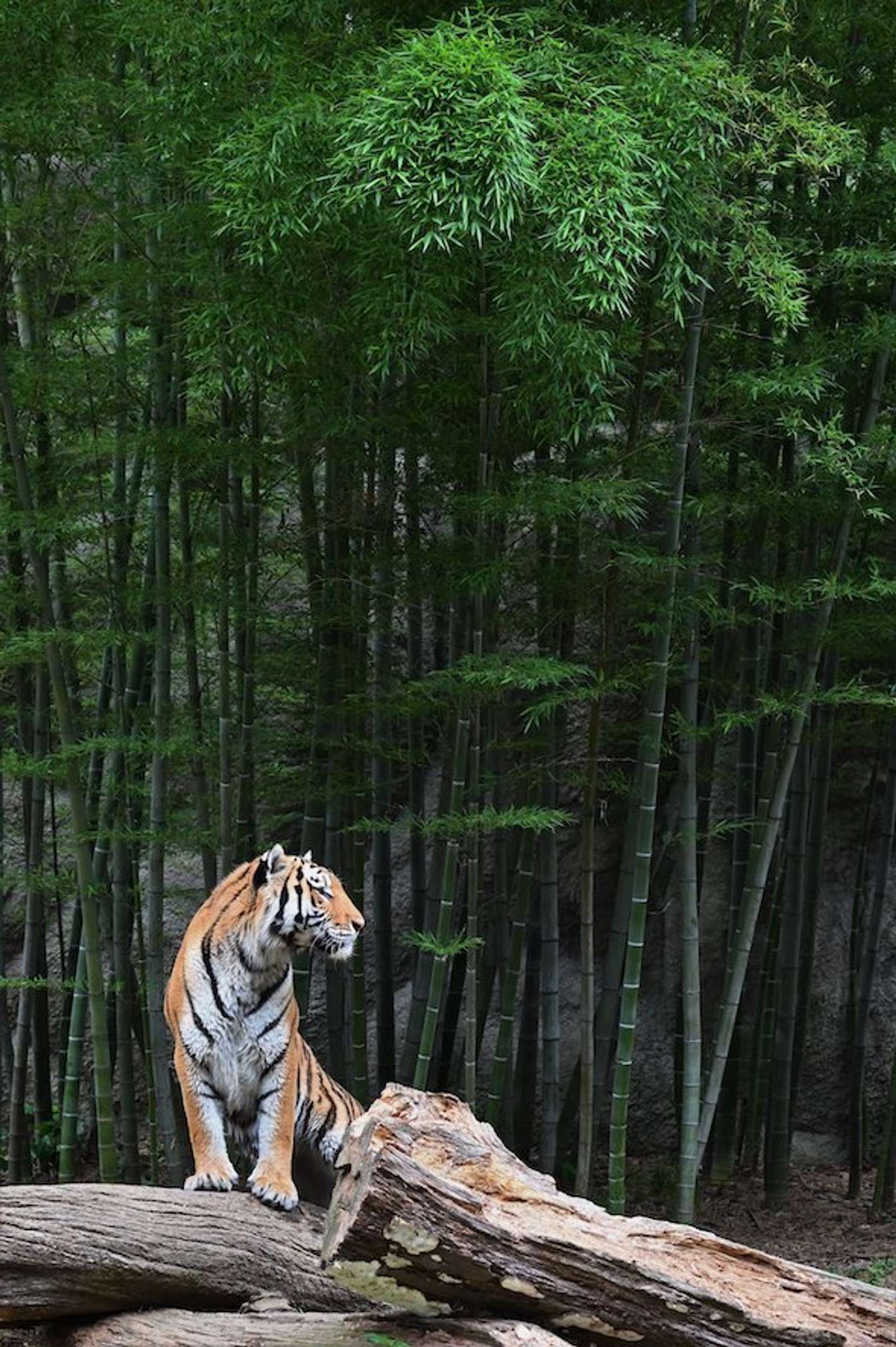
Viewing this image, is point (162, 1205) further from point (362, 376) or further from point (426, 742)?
point (426, 742)

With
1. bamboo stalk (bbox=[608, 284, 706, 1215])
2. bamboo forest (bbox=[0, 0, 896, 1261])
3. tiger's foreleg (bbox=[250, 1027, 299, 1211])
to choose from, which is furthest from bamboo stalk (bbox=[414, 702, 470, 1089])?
tiger's foreleg (bbox=[250, 1027, 299, 1211])

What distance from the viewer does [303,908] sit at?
13.3ft

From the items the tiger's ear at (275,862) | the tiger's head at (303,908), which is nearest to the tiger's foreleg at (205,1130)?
the tiger's head at (303,908)

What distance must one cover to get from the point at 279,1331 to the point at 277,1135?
1.81 feet

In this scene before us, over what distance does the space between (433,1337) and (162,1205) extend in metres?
0.86

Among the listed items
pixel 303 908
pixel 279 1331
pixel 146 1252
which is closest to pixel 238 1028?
pixel 303 908

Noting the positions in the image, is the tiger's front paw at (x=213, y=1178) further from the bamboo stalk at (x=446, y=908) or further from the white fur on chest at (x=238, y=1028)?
the bamboo stalk at (x=446, y=908)

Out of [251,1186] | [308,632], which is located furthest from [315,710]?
[251,1186]

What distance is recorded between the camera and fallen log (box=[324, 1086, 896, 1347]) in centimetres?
326

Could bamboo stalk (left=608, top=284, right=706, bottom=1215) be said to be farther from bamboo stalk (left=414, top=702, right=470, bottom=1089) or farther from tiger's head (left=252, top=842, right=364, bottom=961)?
tiger's head (left=252, top=842, right=364, bottom=961)

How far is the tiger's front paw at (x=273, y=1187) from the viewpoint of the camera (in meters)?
4.02

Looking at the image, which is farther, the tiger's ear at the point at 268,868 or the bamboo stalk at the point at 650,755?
the bamboo stalk at the point at 650,755

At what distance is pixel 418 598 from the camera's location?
21.1 ft

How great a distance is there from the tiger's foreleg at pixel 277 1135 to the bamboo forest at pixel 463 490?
1175mm
